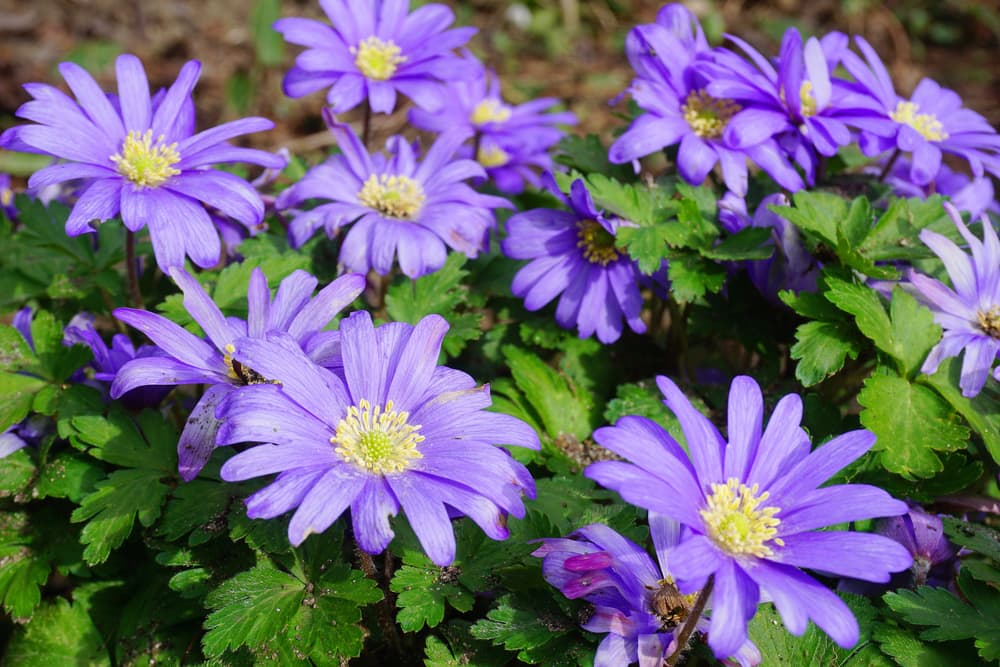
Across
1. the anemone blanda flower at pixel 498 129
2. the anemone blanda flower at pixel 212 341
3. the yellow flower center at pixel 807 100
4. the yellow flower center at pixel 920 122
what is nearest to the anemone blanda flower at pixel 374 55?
the anemone blanda flower at pixel 498 129

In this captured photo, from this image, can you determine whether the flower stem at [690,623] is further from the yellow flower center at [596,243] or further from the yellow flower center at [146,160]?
the yellow flower center at [146,160]

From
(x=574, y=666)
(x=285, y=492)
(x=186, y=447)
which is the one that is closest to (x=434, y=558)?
(x=285, y=492)

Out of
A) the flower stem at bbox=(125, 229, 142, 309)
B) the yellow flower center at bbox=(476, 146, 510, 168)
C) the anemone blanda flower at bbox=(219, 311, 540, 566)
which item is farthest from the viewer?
the yellow flower center at bbox=(476, 146, 510, 168)

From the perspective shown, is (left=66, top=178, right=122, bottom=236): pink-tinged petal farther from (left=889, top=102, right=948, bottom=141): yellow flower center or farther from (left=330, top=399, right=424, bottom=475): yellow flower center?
(left=889, top=102, right=948, bottom=141): yellow flower center

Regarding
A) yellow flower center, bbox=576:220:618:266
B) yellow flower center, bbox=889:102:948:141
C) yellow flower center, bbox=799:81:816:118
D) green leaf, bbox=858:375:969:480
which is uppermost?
yellow flower center, bbox=799:81:816:118

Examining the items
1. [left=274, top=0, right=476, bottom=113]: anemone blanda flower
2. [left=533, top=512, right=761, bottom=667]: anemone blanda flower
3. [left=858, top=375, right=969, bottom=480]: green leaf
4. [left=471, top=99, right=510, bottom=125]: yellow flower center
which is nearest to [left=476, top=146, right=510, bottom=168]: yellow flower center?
[left=471, top=99, right=510, bottom=125]: yellow flower center

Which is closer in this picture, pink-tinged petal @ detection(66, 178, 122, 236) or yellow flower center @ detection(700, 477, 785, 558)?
yellow flower center @ detection(700, 477, 785, 558)
